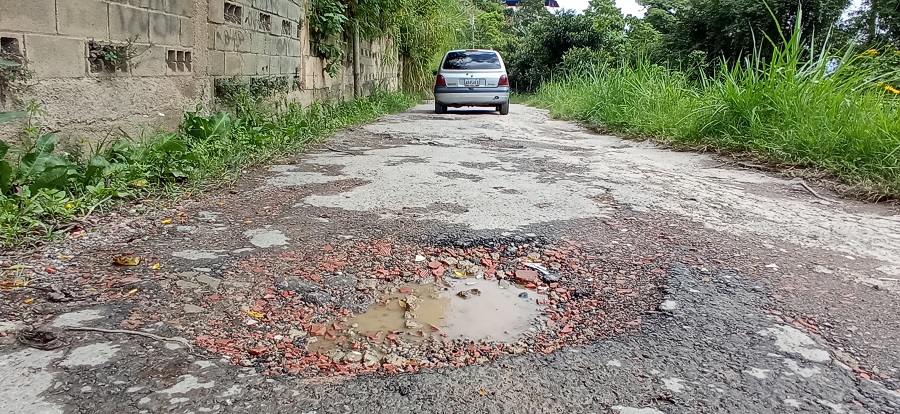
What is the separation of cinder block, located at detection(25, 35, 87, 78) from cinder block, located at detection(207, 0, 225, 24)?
1685mm

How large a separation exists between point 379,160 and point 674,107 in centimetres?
370

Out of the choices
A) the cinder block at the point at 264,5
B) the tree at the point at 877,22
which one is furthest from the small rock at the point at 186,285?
the tree at the point at 877,22

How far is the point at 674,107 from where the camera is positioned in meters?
6.67

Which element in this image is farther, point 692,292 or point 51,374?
point 692,292

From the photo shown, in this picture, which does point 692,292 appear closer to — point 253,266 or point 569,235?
point 569,235

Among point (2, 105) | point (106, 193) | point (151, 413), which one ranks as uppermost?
point (2, 105)

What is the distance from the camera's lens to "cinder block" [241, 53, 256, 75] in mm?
5509

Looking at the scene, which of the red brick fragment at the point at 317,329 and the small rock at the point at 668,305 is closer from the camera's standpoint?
the red brick fragment at the point at 317,329

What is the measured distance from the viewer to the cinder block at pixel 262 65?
231 inches

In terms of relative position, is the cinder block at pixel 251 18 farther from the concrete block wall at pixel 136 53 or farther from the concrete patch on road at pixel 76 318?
the concrete patch on road at pixel 76 318

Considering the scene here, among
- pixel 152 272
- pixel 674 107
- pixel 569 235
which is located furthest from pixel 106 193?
pixel 674 107

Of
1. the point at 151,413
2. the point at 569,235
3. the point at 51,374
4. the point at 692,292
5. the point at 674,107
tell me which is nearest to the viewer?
the point at 151,413

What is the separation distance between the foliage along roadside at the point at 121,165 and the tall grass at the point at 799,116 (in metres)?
3.77

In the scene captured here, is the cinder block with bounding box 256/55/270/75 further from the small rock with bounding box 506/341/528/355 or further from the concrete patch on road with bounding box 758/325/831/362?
the concrete patch on road with bounding box 758/325/831/362
